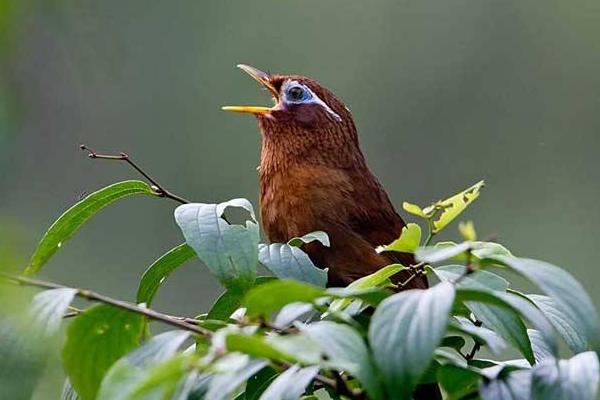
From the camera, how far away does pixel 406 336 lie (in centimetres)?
64

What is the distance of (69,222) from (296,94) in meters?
1.04

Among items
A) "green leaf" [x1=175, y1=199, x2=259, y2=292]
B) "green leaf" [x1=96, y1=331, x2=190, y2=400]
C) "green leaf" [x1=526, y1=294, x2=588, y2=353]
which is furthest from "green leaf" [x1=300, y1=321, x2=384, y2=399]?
"green leaf" [x1=526, y1=294, x2=588, y2=353]

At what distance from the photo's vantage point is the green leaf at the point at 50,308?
641 millimetres

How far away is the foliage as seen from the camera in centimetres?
62

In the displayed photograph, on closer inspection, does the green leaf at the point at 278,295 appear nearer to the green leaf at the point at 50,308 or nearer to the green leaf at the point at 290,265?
the green leaf at the point at 50,308

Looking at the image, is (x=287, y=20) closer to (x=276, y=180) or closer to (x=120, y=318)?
(x=276, y=180)

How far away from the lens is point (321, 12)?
384 cm

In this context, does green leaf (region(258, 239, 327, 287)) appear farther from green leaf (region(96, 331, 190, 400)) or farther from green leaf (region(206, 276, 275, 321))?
green leaf (region(96, 331, 190, 400))

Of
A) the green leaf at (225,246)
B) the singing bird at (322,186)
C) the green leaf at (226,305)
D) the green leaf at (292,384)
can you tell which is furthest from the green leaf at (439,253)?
the singing bird at (322,186)

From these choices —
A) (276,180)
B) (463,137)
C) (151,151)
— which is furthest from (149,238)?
(276,180)

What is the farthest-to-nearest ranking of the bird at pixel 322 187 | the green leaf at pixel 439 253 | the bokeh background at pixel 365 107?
the bokeh background at pixel 365 107
the bird at pixel 322 187
the green leaf at pixel 439 253

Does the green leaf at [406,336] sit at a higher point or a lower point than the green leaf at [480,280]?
higher

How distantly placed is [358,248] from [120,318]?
2.92 ft

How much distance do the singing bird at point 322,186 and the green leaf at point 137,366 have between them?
811 mm
